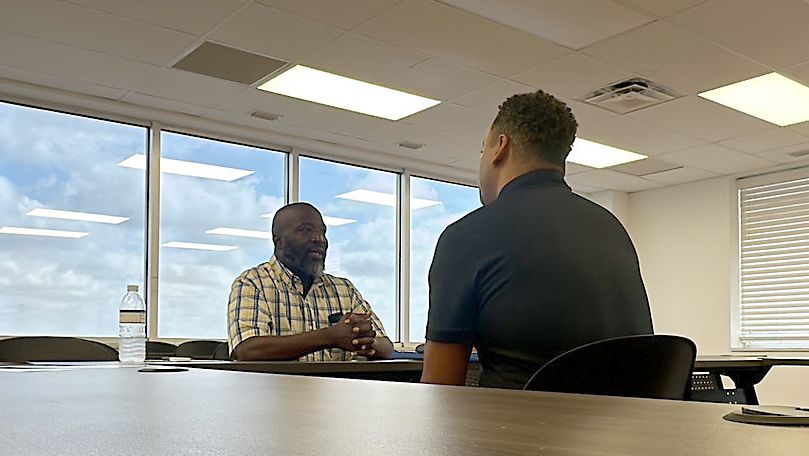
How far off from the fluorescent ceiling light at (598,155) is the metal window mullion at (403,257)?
61.8 inches

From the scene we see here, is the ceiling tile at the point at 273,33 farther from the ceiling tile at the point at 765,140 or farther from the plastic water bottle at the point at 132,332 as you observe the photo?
the ceiling tile at the point at 765,140

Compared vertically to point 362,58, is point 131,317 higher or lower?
lower

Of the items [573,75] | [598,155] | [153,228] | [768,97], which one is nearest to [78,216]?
[153,228]

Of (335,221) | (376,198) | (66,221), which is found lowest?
(66,221)

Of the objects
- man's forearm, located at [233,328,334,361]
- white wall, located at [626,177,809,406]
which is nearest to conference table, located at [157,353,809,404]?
man's forearm, located at [233,328,334,361]

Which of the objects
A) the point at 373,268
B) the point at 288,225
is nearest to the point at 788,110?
the point at 373,268

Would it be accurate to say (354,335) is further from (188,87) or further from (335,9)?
(188,87)

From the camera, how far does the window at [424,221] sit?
795 cm

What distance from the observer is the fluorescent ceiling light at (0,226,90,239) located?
5680 millimetres

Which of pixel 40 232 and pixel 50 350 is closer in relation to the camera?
pixel 50 350

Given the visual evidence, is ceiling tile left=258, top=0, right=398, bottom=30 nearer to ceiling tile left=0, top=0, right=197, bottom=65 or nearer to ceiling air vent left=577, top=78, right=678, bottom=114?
ceiling tile left=0, top=0, right=197, bottom=65

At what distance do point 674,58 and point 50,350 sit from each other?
3645 millimetres

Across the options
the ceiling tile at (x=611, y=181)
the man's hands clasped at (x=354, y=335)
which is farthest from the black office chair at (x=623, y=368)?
the ceiling tile at (x=611, y=181)

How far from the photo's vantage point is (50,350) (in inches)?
114
